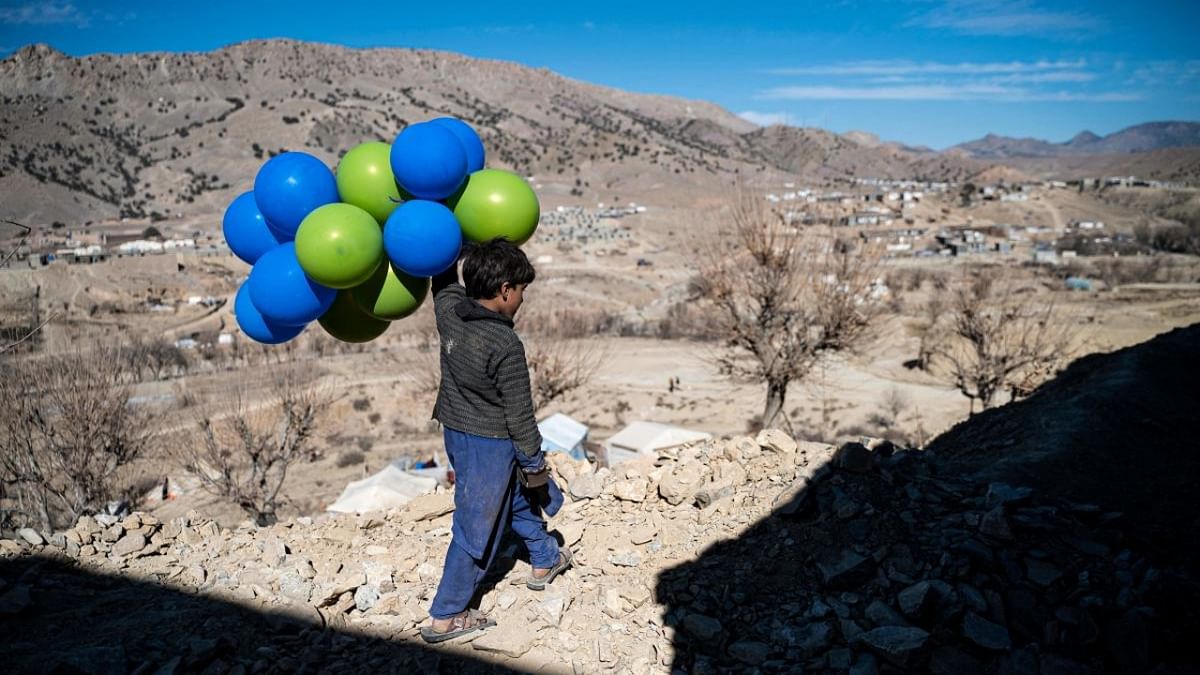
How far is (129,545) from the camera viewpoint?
15.7 ft

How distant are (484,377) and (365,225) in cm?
110

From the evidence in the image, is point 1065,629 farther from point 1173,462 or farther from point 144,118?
point 144,118

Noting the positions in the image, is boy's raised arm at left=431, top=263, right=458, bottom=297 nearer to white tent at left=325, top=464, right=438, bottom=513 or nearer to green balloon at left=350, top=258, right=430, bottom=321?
green balloon at left=350, top=258, right=430, bottom=321

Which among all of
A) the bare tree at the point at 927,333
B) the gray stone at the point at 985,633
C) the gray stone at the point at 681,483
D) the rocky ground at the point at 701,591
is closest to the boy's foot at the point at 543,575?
the rocky ground at the point at 701,591

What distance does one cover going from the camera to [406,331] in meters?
34.2

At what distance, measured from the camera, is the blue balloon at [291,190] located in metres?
3.70

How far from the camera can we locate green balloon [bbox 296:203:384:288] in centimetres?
338

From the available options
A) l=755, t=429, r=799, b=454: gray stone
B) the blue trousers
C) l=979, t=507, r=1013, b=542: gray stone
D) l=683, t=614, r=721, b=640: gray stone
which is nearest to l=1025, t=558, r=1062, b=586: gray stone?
l=979, t=507, r=1013, b=542: gray stone

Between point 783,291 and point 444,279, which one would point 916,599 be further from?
point 783,291

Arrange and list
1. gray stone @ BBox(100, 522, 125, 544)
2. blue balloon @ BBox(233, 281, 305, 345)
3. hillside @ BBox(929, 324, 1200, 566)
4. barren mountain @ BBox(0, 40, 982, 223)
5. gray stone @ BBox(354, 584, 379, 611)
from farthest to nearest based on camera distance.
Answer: barren mountain @ BBox(0, 40, 982, 223), gray stone @ BBox(100, 522, 125, 544), hillside @ BBox(929, 324, 1200, 566), gray stone @ BBox(354, 584, 379, 611), blue balloon @ BBox(233, 281, 305, 345)

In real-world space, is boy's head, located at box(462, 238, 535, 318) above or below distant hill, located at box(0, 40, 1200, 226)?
below

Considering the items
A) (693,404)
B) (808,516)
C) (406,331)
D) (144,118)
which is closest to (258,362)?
(406,331)

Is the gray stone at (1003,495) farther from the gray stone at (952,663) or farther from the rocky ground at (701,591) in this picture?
the gray stone at (952,663)

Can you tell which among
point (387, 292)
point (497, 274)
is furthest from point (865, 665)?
point (387, 292)
